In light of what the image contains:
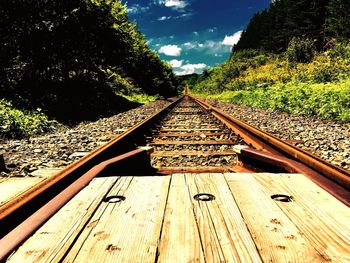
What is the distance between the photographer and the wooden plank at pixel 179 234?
1.20 metres

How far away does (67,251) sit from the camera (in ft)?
4.04

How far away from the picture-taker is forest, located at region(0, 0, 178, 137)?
8.87 m

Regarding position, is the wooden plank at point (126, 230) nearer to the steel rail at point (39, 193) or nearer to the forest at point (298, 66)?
the steel rail at point (39, 193)

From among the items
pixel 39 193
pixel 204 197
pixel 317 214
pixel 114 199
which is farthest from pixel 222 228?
pixel 39 193

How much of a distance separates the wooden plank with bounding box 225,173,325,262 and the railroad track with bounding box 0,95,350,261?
0.54 feet

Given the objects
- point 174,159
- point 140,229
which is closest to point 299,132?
point 174,159

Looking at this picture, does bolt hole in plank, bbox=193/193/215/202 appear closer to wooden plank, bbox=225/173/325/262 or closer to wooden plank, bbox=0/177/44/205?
wooden plank, bbox=225/173/325/262

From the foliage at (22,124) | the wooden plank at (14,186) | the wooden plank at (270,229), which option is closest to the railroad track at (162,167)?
the wooden plank at (270,229)

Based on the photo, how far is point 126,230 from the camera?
1.41 meters

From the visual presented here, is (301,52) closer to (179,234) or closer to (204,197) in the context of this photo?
(204,197)

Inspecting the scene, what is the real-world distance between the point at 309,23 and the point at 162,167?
52.4m

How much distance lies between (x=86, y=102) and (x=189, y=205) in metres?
11.5

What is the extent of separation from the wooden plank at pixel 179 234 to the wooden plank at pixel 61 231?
395 mm

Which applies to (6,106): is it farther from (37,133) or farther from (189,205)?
(189,205)
